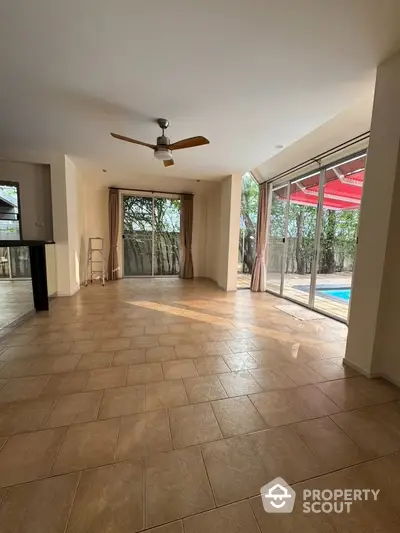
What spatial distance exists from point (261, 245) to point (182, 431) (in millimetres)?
4406

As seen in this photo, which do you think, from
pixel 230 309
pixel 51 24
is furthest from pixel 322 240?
pixel 51 24

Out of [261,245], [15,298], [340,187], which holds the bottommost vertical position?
[15,298]

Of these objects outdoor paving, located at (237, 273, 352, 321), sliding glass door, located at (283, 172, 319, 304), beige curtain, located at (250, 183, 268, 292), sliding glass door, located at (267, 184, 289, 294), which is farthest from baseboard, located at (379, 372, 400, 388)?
beige curtain, located at (250, 183, 268, 292)

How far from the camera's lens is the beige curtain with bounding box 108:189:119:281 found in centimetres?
623

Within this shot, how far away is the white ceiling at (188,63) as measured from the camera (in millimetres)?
1552

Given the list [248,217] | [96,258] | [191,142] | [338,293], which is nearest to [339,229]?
[338,293]

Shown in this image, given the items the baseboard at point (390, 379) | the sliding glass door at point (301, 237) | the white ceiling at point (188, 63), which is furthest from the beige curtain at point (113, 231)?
the baseboard at point (390, 379)

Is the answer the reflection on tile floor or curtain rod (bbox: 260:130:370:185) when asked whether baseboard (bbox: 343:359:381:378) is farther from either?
the reflection on tile floor

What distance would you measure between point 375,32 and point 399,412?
2623 millimetres

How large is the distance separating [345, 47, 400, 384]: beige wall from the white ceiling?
403 millimetres

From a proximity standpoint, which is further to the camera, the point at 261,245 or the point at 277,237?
the point at 261,245

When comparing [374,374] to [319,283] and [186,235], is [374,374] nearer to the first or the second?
[319,283]

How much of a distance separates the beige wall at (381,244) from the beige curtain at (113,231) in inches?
219

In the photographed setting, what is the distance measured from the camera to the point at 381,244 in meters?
1.96
